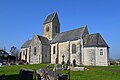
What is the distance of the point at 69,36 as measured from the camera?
177ft

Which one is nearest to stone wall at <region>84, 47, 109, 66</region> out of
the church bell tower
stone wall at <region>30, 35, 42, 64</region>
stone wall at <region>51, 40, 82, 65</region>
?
stone wall at <region>51, 40, 82, 65</region>

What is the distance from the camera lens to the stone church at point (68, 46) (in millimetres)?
46656

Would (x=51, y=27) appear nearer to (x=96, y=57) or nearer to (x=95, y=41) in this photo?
(x=95, y=41)

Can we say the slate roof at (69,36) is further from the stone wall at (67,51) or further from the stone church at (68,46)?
the stone wall at (67,51)

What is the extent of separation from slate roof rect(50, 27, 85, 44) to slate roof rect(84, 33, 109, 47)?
229cm

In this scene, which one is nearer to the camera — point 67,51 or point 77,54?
point 77,54

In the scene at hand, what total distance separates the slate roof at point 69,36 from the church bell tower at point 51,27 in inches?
98.2

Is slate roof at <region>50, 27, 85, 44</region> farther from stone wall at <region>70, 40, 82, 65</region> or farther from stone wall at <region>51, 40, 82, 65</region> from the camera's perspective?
stone wall at <region>70, 40, 82, 65</region>

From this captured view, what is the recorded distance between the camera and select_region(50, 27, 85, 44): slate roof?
50906mm

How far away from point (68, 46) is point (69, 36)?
2.88 meters

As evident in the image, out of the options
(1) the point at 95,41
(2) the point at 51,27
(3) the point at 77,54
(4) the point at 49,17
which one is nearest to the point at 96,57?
(1) the point at 95,41

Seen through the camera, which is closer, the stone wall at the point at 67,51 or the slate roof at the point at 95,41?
the slate roof at the point at 95,41

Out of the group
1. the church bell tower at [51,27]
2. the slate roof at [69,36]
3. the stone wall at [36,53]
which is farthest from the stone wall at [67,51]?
the church bell tower at [51,27]

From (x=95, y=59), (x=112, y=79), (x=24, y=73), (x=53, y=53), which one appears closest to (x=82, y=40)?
(x=95, y=59)
